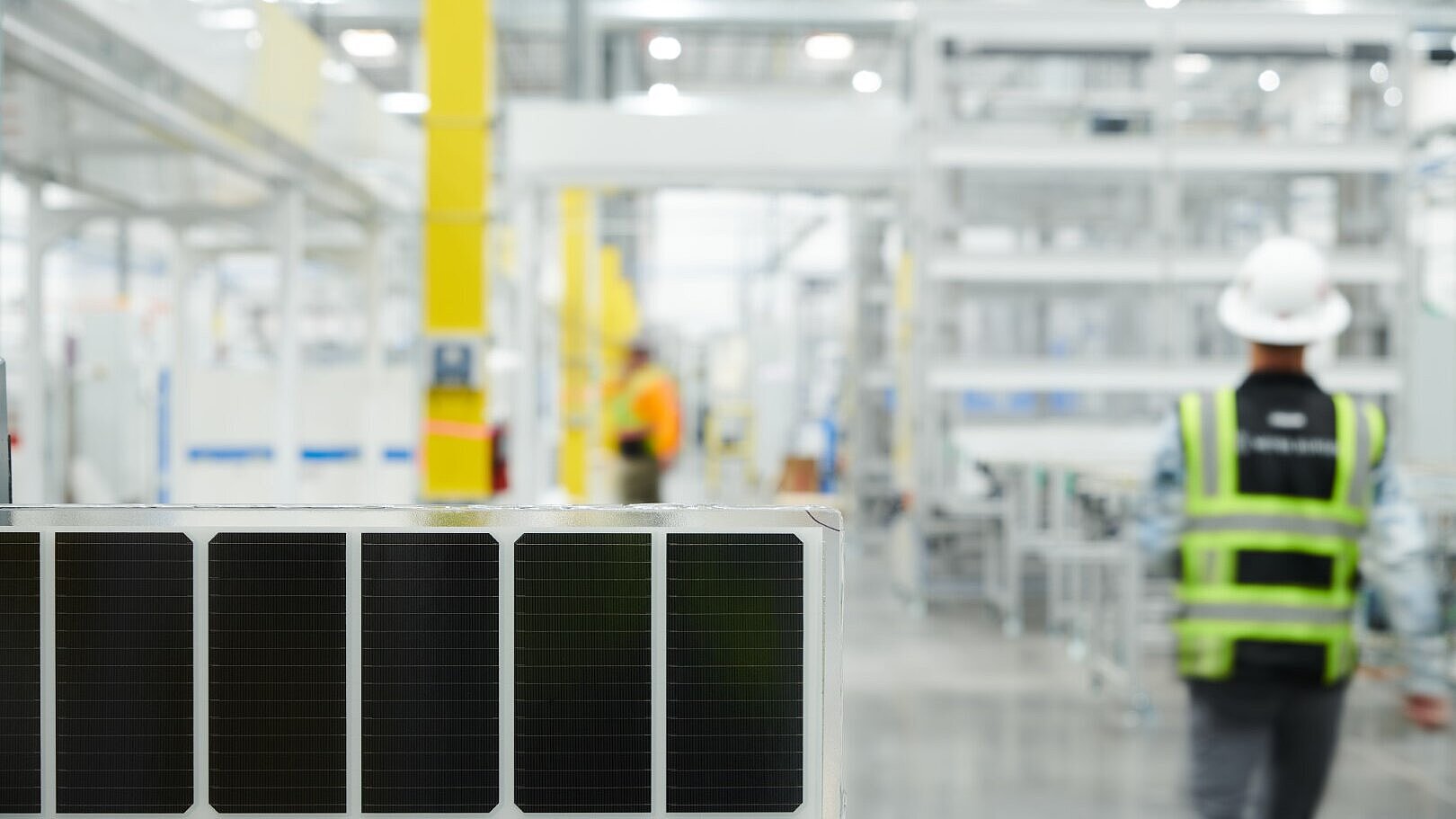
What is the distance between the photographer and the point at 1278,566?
3025 millimetres

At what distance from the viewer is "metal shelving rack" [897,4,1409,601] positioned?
855cm

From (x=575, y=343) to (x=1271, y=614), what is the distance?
1375 cm

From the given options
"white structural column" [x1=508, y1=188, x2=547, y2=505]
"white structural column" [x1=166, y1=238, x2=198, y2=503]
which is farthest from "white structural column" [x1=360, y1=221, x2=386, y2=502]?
"white structural column" [x1=508, y1=188, x2=547, y2=505]

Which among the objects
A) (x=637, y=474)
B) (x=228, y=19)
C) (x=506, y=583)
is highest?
(x=228, y=19)

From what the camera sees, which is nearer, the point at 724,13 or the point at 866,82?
the point at 724,13

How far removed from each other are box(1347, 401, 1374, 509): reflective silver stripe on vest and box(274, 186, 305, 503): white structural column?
712 centimetres

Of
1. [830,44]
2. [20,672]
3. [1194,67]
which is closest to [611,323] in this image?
[830,44]

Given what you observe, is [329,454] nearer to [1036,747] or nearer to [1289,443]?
[1036,747]

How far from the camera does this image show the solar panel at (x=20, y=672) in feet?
4.75

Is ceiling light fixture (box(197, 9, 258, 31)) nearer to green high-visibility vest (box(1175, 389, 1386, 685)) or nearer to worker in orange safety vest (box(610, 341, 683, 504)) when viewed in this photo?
worker in orange safety vest (box(610, 341, 683, 504))

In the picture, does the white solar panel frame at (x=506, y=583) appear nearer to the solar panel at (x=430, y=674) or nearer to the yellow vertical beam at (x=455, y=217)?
the solar panel at (x=430, y=674)

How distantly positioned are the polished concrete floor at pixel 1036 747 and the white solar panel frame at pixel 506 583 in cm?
328

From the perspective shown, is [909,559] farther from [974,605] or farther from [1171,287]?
[1171,287]

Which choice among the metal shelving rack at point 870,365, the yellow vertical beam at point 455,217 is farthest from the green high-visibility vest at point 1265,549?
the metal shelving rack at point 870,365
